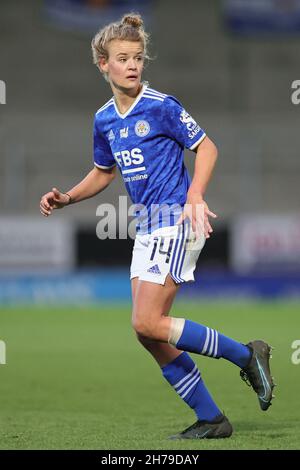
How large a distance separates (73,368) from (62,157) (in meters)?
14.5

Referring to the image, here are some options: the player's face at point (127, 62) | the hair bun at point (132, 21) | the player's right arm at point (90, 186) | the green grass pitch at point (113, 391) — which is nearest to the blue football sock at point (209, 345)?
the green grass pitch at point (113, 391)

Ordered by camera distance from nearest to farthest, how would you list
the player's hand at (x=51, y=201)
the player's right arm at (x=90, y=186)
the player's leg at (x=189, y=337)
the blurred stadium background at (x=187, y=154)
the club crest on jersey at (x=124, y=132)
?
the player's leg at (x=189, y=337) < the club crest on jersey at (x=124, y=132) < the player's hand at (x=51, y=201) < the player's right arm at (x=90, y=186) < the blurred stadium background at (x=187, y=154)

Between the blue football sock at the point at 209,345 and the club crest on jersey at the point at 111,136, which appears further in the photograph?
the club crest on jersey at the point at 111,136

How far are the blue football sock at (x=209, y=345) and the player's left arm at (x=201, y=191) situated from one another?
1.59ft

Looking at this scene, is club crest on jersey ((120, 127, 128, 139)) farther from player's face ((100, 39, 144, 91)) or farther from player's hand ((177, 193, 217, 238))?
player's hand ((177, 193, 217, 238))

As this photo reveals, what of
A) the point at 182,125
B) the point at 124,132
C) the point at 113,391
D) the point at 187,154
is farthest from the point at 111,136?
the point at 187,154

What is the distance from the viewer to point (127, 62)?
5.12 m

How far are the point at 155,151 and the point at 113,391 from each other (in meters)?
2.84

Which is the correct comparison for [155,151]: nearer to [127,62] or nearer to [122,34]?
[127,62]

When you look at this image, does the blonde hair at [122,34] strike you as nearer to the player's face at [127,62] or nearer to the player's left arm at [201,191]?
the player's face at [127,62]

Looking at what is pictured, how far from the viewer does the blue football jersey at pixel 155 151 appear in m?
5.14

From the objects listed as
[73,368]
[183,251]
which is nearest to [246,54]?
[73,368]

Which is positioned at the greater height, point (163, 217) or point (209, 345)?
point (163, 217)

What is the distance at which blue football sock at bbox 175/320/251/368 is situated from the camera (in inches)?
196
